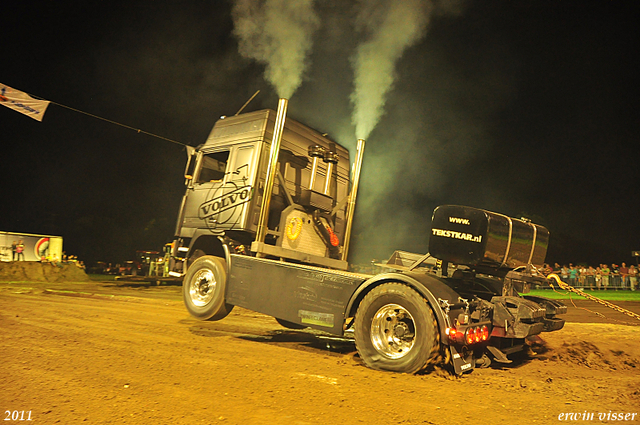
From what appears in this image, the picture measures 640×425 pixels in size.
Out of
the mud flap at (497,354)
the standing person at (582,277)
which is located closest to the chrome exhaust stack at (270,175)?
the mud flap at (497,354)

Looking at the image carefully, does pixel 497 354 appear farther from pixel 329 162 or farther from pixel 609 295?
pixel 609 295

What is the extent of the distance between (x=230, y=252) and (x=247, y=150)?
1.92m

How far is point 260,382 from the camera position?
4082 millimetres

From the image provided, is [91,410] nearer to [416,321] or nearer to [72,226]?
[416,321]

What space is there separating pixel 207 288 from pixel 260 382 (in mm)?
A: 3799

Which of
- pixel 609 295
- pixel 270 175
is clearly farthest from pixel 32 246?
pixel 609 295

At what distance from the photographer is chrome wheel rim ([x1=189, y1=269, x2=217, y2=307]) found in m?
7.39

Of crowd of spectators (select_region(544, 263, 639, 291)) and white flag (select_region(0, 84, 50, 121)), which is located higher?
white flag (select_region(0, 84, 50, 121))

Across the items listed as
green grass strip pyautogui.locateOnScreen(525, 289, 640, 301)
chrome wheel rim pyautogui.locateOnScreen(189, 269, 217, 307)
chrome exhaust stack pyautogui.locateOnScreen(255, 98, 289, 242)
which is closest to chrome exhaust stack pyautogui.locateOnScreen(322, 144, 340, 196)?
chrome exhaust stack pyautogui.locateOnScreen(255, 98, 289, 242)

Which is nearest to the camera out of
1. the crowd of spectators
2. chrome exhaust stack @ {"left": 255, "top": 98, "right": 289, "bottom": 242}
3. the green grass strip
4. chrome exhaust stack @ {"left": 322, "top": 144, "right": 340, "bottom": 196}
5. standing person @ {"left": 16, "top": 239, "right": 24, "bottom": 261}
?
chrome exhaust stack @ {"left": 255, "top": 98, "right": 289, "bottom": 242}

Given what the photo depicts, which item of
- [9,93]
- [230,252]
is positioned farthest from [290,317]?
[9,93]

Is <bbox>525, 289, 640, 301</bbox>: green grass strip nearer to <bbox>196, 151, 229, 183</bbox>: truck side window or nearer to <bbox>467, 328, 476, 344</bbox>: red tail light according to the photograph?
<bbox>467, 328, 476, 344</bbox>: red tail light

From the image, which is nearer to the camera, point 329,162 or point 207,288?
point 207,288

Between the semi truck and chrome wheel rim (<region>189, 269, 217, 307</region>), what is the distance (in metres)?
0.02
